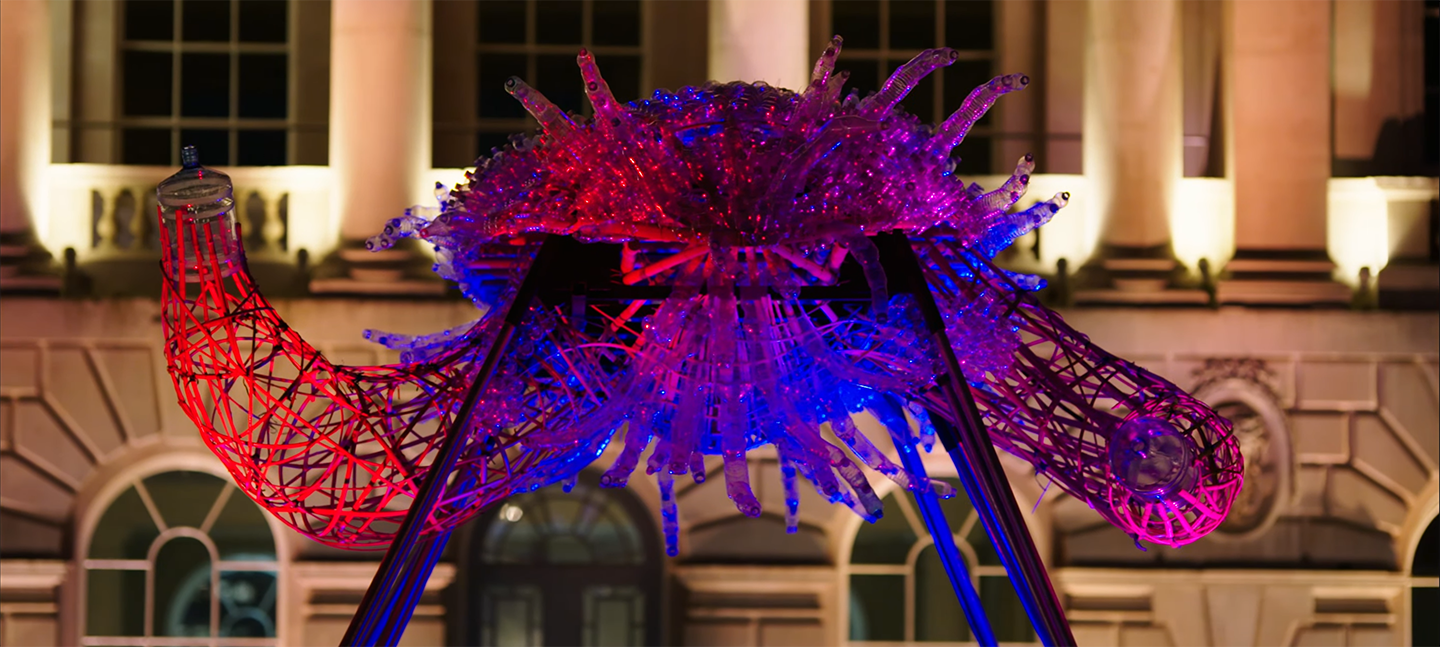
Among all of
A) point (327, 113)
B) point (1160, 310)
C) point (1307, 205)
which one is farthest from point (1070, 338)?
point (327, 113)

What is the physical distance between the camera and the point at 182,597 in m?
11.6

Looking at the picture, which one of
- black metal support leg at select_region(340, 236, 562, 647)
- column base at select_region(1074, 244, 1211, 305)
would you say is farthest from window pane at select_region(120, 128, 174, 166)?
black metal support leg at select_region(340, 236, 562, 647)

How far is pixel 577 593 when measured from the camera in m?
12.0

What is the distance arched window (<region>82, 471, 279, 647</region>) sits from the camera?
11570 millimetres

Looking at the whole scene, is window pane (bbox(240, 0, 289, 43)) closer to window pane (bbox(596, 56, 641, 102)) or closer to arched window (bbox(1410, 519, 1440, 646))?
window pane (bbox(596, 56, 641, 102))

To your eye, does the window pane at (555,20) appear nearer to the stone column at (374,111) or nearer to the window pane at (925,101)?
the stone column at (374,111)

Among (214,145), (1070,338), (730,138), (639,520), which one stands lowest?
(639,520)

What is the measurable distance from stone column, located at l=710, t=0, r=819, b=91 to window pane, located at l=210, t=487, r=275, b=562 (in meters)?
4.71

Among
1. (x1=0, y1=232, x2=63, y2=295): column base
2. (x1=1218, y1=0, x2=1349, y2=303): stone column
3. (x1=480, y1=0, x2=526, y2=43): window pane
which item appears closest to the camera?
(x1=0, y1=232, x2=63, y2=295): column base

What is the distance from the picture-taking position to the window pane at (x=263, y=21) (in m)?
12.9

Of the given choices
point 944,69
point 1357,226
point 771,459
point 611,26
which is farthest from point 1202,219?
point 611,26

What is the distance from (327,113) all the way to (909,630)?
615 centimetres

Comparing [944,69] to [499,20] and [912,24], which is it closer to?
[912,24]

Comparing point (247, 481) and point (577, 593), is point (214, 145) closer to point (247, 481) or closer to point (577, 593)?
point (577, 593)
